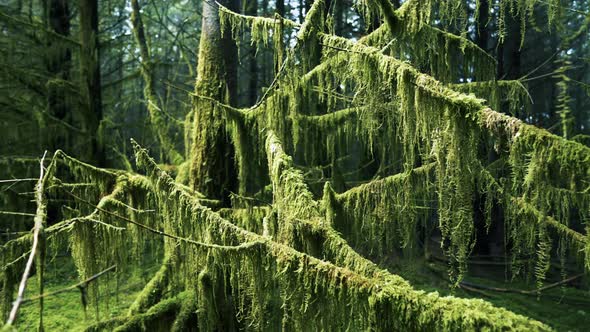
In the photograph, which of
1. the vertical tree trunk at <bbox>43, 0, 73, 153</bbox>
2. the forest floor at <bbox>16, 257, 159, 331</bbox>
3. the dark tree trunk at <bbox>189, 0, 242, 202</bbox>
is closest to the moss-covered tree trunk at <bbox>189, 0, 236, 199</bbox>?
the dark tree trunk at <bbox>189, 0, 242, 202</bbox>

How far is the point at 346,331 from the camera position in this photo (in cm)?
266

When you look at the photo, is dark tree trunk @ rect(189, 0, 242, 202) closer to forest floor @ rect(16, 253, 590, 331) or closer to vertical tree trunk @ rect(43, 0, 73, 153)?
forest floor @ rect(16, 253, 590, 331)

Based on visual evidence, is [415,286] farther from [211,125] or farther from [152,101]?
[152,101]

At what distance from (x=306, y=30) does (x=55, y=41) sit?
6614 mm

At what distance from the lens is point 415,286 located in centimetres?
795

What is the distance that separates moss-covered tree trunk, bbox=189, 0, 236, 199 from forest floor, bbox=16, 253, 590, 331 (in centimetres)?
160

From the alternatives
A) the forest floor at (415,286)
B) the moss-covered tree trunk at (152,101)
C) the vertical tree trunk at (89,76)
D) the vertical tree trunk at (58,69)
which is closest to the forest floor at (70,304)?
the forest floor at (415,286)

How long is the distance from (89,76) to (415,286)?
7.49 metres

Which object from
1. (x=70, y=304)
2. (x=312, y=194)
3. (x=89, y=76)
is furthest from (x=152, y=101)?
(x=312, y=194)

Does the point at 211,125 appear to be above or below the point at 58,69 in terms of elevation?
below

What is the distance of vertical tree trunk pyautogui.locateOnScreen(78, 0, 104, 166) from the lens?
27.5 feet

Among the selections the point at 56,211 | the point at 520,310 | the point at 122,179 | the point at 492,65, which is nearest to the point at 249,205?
the point at 122,179

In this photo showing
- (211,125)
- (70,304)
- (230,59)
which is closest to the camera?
(211,125)

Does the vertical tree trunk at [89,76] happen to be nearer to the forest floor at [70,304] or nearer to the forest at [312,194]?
the forest at [312,194]
